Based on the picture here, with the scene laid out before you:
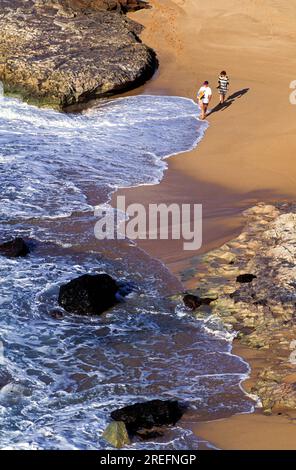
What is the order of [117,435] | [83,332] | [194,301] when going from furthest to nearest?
[194,301], [83,332], [117,435]

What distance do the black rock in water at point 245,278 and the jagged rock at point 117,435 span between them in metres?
4.11

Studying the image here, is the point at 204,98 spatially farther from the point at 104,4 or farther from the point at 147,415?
the point at 147,415

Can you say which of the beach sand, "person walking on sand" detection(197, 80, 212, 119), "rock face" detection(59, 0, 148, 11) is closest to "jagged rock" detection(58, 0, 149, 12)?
"rock face" detection(59, 0, 148, 11)

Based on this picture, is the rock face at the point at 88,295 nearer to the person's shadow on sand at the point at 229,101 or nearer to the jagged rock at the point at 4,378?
the jagged rock at the point at 4,378

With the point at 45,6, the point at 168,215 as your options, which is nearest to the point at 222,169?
the point at 168,215

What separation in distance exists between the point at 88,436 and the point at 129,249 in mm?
5154

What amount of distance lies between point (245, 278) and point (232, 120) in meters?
9.30

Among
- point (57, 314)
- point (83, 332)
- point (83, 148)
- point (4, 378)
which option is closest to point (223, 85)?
point (83, 148)

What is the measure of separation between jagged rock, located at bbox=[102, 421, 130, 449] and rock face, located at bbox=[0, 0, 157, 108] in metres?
14.2

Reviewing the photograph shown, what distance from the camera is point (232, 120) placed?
20.2m

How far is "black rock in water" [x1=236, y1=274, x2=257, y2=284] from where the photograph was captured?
11.7m

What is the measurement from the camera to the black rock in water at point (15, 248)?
12.2 m

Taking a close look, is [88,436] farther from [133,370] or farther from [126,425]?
[133,370]

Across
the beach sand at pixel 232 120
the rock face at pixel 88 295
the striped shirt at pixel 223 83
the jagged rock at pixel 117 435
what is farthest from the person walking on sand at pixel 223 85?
the jagged rock at pixel 117 435
